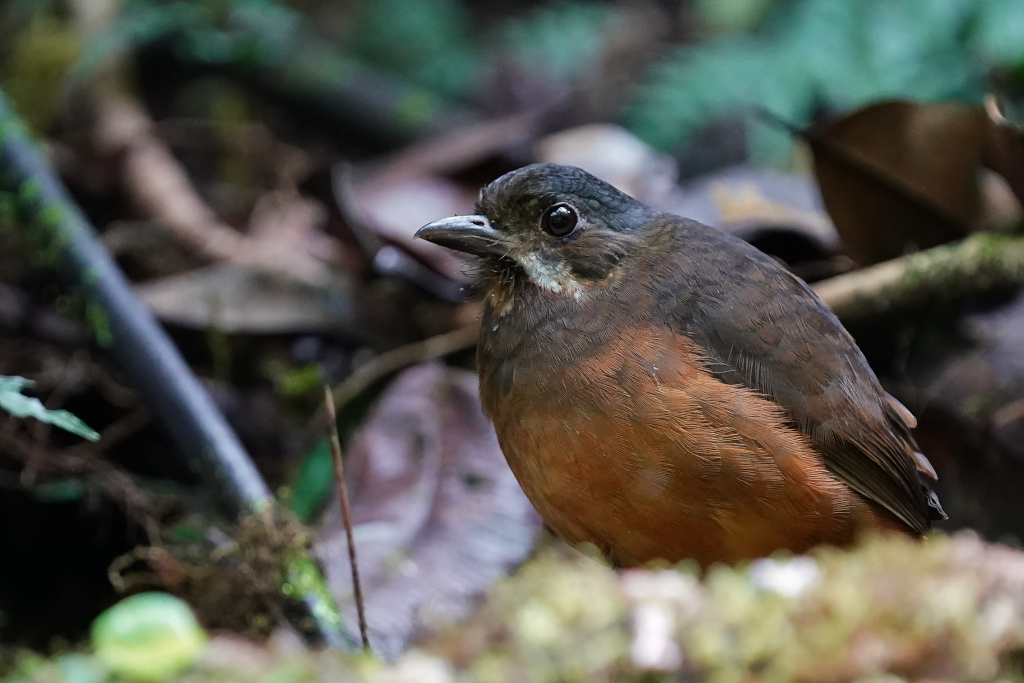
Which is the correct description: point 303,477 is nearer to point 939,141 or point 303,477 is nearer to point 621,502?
point 621,502

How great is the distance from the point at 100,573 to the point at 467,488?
157 cm

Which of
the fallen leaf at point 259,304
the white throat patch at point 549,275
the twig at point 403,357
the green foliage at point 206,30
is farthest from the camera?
the green foliage at point 206,30

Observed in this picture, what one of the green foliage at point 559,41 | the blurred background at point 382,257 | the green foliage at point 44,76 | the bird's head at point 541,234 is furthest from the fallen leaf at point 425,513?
the green foliage at point 559,41

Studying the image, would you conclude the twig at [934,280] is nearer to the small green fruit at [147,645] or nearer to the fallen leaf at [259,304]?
the fallen leaf at [259,304]

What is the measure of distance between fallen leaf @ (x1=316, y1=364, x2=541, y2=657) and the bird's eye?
2.87 ft

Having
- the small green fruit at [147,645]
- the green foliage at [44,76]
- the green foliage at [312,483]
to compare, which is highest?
the small green fruit at [147,645]

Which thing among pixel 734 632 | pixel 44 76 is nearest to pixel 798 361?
pixel 734 632

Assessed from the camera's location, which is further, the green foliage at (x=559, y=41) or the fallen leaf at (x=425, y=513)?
the green foliage at (x=559, y=41)

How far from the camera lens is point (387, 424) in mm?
3725

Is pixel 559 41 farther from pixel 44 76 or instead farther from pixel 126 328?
pixel 126 328

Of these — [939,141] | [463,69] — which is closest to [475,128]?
[463,69]

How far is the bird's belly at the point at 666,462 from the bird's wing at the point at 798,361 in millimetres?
79

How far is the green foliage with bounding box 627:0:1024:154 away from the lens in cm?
537

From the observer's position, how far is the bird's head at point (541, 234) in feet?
10.2
